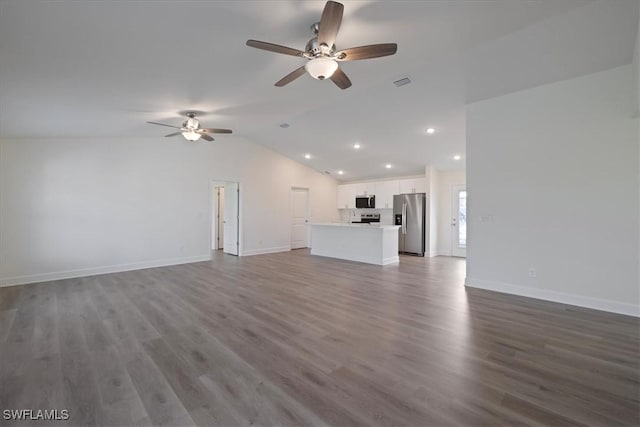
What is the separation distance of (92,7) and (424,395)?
3.28 meters

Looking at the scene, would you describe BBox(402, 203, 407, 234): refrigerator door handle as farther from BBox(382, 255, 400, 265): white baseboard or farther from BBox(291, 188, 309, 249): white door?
BBox(291, 188, 309, 249): white door

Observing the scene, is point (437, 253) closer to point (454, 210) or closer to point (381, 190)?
point (454, 210)

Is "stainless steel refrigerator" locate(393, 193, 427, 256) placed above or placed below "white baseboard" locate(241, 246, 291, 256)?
above

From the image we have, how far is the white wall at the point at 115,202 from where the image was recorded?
481cm

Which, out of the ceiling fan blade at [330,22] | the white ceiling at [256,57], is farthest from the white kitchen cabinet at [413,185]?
the ceiling fan blade at [330,22]

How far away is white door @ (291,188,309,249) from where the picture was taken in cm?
939

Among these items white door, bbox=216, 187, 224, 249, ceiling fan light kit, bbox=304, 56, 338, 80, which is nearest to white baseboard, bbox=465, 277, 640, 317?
ceiling fan light kit, bbox=304, 56, 338, 80

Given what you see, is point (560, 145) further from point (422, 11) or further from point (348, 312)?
point (348, 312)

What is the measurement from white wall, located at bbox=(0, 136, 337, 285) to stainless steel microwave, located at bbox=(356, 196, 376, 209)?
→ 10.3ft

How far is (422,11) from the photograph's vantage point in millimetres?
2336

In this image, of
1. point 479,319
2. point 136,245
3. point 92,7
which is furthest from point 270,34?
point 136,245

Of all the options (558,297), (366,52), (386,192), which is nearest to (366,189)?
(386,192)

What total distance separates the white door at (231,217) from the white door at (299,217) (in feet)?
6.52

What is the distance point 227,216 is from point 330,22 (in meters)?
7.16
